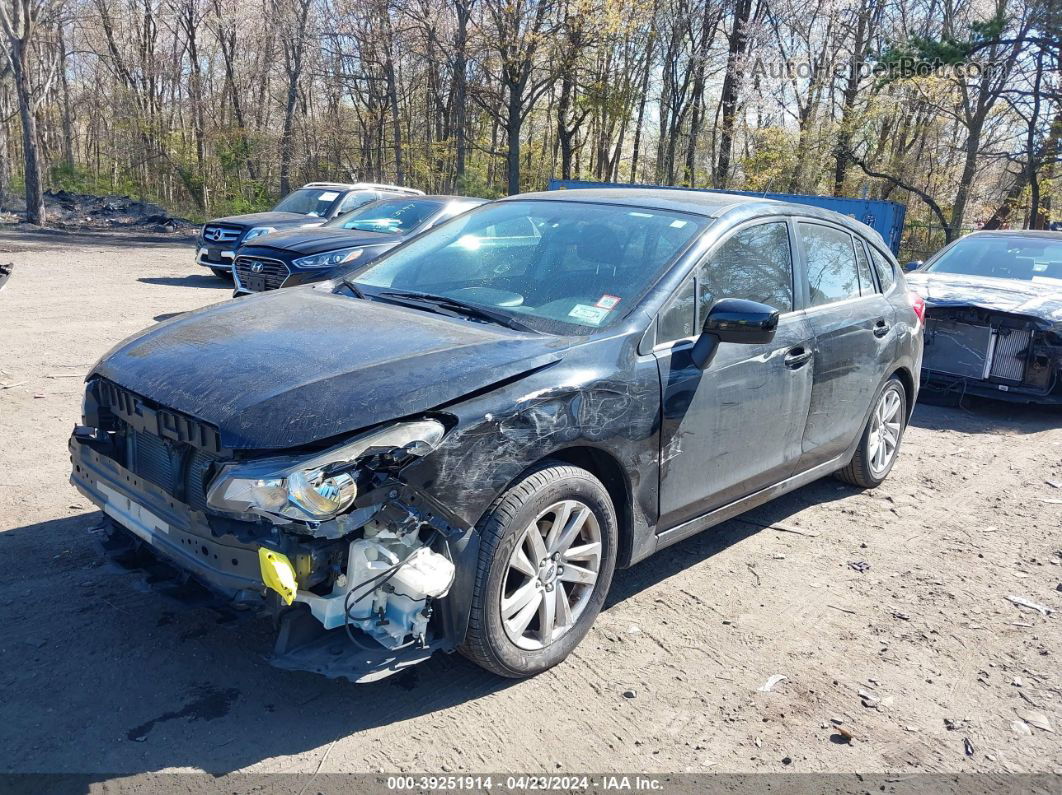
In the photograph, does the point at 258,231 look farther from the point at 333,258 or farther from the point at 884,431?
the point at 884,431

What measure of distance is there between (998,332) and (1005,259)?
1950mm

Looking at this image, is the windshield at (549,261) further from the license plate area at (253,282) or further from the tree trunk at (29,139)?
the tree trunk at (29,139)

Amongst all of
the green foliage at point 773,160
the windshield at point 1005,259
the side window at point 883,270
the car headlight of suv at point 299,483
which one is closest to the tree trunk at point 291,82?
the green foliage at point 773,160

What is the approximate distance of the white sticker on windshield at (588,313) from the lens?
3654 mm

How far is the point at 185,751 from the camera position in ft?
9.20

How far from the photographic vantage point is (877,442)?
562cm

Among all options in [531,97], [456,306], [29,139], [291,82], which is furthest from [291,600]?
[291,82]

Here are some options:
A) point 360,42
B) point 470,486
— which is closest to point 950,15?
point 360,42

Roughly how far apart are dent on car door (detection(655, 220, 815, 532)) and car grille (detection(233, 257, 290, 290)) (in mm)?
7172

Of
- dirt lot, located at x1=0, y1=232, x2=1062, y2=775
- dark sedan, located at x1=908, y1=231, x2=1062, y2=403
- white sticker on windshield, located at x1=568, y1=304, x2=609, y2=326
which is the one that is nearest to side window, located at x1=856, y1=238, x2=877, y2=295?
dirt lot, located at x1=0, y1=232, x2=1062, y2=775

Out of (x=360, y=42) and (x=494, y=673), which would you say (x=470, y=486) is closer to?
Answer: (x=494, y=673)

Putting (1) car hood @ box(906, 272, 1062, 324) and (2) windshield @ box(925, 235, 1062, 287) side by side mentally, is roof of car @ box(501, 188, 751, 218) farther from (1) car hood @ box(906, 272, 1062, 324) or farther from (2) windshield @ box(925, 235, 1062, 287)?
(2) windshield @ box(925, 235, 1062, 287)

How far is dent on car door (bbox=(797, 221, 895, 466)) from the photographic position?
4.66 meters

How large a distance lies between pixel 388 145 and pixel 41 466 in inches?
1501
